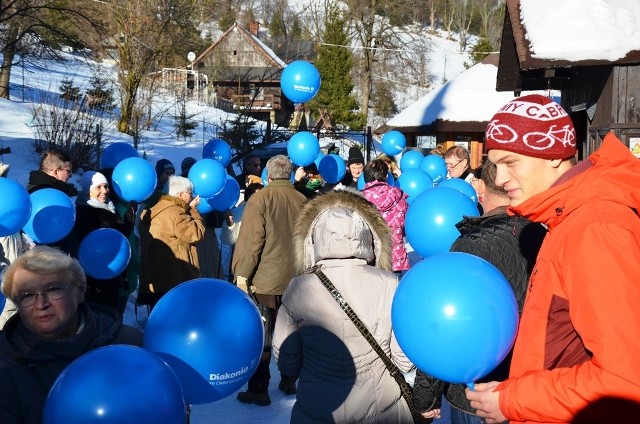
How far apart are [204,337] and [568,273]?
1356 mm

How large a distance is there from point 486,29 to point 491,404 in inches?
2718

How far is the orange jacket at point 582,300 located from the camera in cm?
164

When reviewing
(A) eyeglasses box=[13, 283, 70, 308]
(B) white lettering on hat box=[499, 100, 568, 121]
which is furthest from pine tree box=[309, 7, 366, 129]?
(B) white lettering on hat box=[499, 100, 568, 121]

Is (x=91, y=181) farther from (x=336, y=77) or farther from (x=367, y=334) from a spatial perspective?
(x=336, y=77)

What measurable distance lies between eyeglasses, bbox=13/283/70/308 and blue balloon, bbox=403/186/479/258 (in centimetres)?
316

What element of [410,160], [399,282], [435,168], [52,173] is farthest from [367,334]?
[410,160]

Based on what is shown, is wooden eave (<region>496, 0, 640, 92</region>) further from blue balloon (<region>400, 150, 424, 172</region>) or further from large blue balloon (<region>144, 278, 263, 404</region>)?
large blue balloon (<region>144, 278, 263, 404</region>)

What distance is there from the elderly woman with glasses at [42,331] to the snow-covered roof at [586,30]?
17.4 feet

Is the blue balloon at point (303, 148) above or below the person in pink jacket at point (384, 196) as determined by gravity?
above

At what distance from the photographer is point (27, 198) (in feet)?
15.3

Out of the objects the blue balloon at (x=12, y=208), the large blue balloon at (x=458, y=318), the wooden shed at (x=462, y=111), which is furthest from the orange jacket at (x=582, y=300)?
the wooden shed at (x=462, y=111)

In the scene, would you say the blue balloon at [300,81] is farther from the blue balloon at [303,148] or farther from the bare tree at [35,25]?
the bare tree at [35,25]

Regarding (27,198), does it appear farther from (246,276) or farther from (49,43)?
(49,43)

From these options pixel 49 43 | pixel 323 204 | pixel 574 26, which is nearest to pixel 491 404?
pixel 323 204
